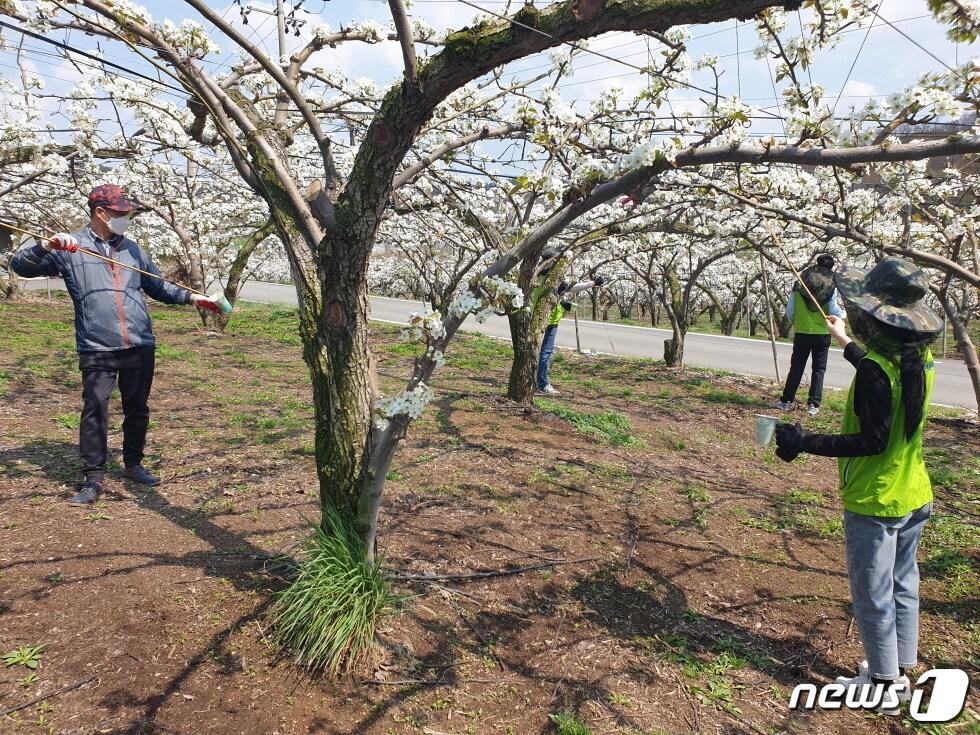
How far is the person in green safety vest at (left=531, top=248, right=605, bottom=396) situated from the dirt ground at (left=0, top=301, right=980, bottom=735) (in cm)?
160

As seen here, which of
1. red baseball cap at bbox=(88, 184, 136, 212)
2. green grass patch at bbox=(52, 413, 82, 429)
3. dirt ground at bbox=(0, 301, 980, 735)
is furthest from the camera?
green grass patch at bbox=(52, 413, 82, 429)

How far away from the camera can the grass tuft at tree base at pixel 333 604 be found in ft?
7.73

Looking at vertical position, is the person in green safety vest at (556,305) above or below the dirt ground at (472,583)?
above

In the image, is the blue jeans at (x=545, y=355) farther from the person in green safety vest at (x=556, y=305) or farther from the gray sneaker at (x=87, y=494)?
the gray sneaker at (x=87, y=494)

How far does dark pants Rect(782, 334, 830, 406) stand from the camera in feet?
22.0

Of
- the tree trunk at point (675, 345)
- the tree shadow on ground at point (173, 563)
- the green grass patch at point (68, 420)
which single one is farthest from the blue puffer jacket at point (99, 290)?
the tree trunk at point (675, 345)

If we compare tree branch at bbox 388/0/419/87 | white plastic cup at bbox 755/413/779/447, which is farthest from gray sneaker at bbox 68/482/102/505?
white plastic cup at bbox 755/413/779/447

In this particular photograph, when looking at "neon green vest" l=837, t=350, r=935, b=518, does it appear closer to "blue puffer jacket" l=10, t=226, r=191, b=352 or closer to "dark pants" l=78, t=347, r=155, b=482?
"blue puffer jacket" l=10, t=226, r=191, b=352

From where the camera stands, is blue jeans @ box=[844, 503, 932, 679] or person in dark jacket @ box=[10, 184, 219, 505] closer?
blue jeans @ box=[844, 503, 932, 679]

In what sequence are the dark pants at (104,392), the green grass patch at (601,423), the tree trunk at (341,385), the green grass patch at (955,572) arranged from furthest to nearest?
the green grass patch at (601,423), the dark pants at (104,392), the green grass patch at (955,572), the tree trunk at (341,385)

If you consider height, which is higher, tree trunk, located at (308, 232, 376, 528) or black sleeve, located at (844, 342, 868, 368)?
black sleeve, located at (844, 342, 868, 368)

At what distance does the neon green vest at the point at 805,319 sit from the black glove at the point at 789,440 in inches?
185

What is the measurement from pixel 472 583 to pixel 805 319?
5.41 meters

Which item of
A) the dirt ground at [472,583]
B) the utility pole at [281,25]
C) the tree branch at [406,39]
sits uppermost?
the utility pole at [281,25]
